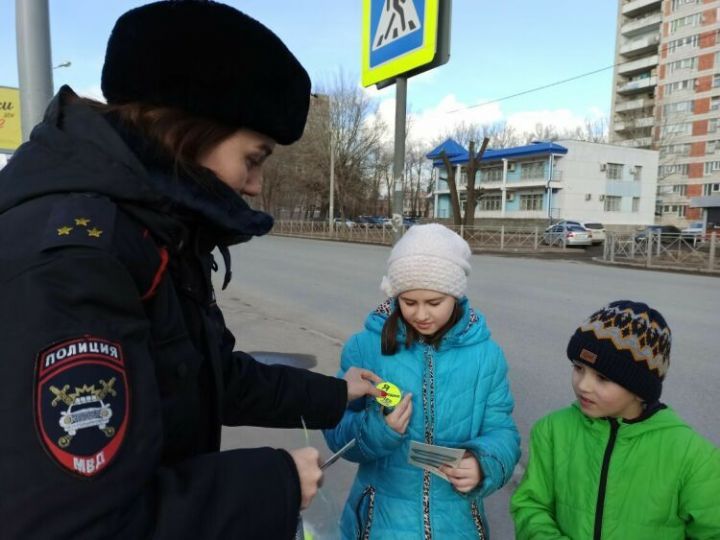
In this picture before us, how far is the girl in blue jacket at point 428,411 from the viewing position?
1771 millimetres

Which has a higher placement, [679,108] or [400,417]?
[679,108]

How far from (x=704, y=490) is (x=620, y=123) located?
82521mm

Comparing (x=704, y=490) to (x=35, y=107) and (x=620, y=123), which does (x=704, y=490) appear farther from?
(x=620, y=123)

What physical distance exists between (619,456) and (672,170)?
7335 cm

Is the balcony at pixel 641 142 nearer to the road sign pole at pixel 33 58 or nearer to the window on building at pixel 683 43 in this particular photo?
the window on building at pixel 683 43

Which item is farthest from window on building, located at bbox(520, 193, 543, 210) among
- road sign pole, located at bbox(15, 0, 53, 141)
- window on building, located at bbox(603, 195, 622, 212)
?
road sign pole, located at bbox(15, 0, 53, 141)

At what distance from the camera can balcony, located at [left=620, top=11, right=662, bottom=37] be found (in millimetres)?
67894

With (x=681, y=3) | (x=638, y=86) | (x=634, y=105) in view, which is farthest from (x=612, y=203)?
(x=681, y=3)

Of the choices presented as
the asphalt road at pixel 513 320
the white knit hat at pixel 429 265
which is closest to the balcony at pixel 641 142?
the asphalt road at pixel 513 320

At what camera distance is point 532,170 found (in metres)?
48.7

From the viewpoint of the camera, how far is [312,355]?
5617 millimetres

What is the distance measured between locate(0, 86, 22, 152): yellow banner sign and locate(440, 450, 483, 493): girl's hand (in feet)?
19.6

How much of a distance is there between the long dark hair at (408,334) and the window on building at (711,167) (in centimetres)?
7030

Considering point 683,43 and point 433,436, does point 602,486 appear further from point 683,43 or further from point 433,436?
point 683,43
